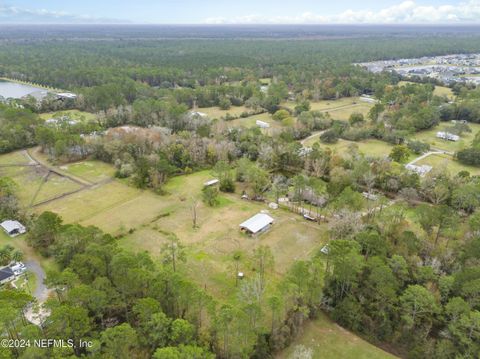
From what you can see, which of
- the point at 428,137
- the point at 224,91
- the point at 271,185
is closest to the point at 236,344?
the point at 271,185

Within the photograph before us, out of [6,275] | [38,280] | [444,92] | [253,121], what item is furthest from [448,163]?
[444,92]

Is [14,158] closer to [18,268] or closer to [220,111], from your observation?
[18,268]

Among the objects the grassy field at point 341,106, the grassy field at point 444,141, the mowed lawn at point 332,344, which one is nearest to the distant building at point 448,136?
the grassy field at point 444,141

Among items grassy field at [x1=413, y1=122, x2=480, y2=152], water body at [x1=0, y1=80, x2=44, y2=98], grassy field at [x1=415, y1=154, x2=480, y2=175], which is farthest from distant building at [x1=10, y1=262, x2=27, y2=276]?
water body at [x1=0, y1=80, x2=44, y2=98]

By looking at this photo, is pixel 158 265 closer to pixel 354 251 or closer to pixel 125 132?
pixel 354 251

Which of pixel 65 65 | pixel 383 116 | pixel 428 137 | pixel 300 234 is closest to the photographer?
pixel 300 234

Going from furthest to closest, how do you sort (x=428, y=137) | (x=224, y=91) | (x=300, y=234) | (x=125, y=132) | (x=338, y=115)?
(x=224, y=91) → (x=338, y=115) → (x=428, y=137) → (x=125, y=132) → (x=300, y=234)

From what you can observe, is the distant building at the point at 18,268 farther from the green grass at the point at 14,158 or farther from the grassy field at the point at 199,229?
the green grass at the point at 14,158
